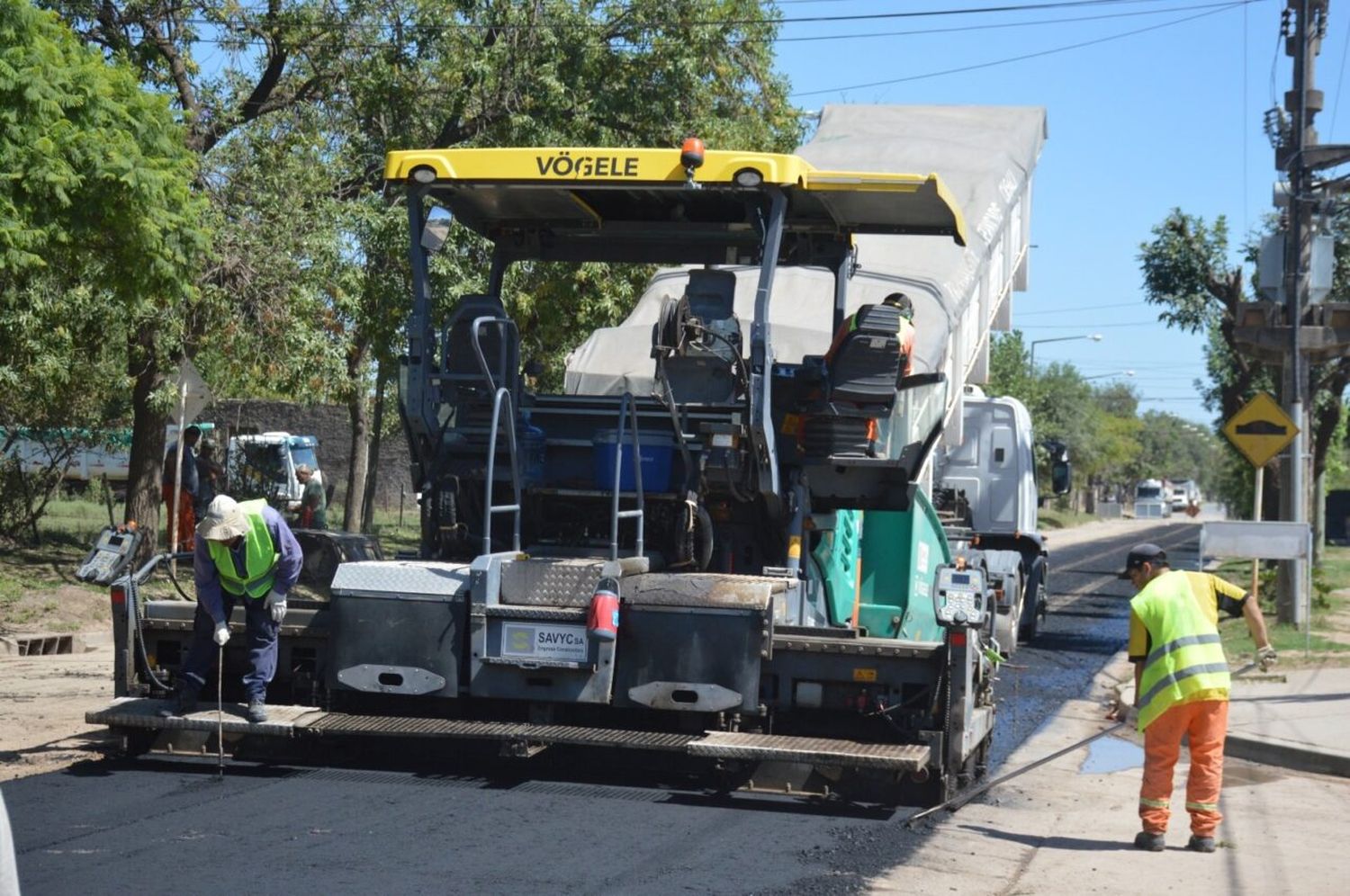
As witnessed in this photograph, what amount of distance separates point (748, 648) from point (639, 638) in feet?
1.78

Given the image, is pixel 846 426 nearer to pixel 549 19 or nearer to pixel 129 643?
pixel 129 643

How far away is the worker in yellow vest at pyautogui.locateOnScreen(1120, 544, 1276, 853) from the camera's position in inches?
320

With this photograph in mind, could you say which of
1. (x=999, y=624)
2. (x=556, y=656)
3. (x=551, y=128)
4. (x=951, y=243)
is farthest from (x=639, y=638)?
(x=551, y=128)

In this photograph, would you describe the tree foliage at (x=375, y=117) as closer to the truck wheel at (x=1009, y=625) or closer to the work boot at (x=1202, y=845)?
the truck wheel at (x=1009, y=625)

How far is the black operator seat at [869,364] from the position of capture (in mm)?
8492

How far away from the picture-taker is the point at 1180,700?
8156 millimetres

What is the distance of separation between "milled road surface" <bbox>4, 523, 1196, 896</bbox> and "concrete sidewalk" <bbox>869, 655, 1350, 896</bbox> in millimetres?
323

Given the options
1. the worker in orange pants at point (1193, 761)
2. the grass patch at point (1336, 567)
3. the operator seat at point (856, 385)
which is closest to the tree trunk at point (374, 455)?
the grass patch at point (1336, 567)

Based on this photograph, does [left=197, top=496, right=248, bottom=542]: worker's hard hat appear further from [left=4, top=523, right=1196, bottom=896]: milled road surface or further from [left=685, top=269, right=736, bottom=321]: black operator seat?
[left=685, top=269, right=736, bottom=321]: black operator seat

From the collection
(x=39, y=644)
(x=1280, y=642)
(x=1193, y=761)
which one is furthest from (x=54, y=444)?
(x=1193, y=761)

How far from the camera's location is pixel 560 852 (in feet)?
23.7

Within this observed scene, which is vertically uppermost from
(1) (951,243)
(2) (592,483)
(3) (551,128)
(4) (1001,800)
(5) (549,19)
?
(5) (549,19)

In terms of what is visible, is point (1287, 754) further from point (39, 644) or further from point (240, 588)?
point (39, 644)

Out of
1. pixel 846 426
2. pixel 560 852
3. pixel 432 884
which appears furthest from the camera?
pixel 846 426
